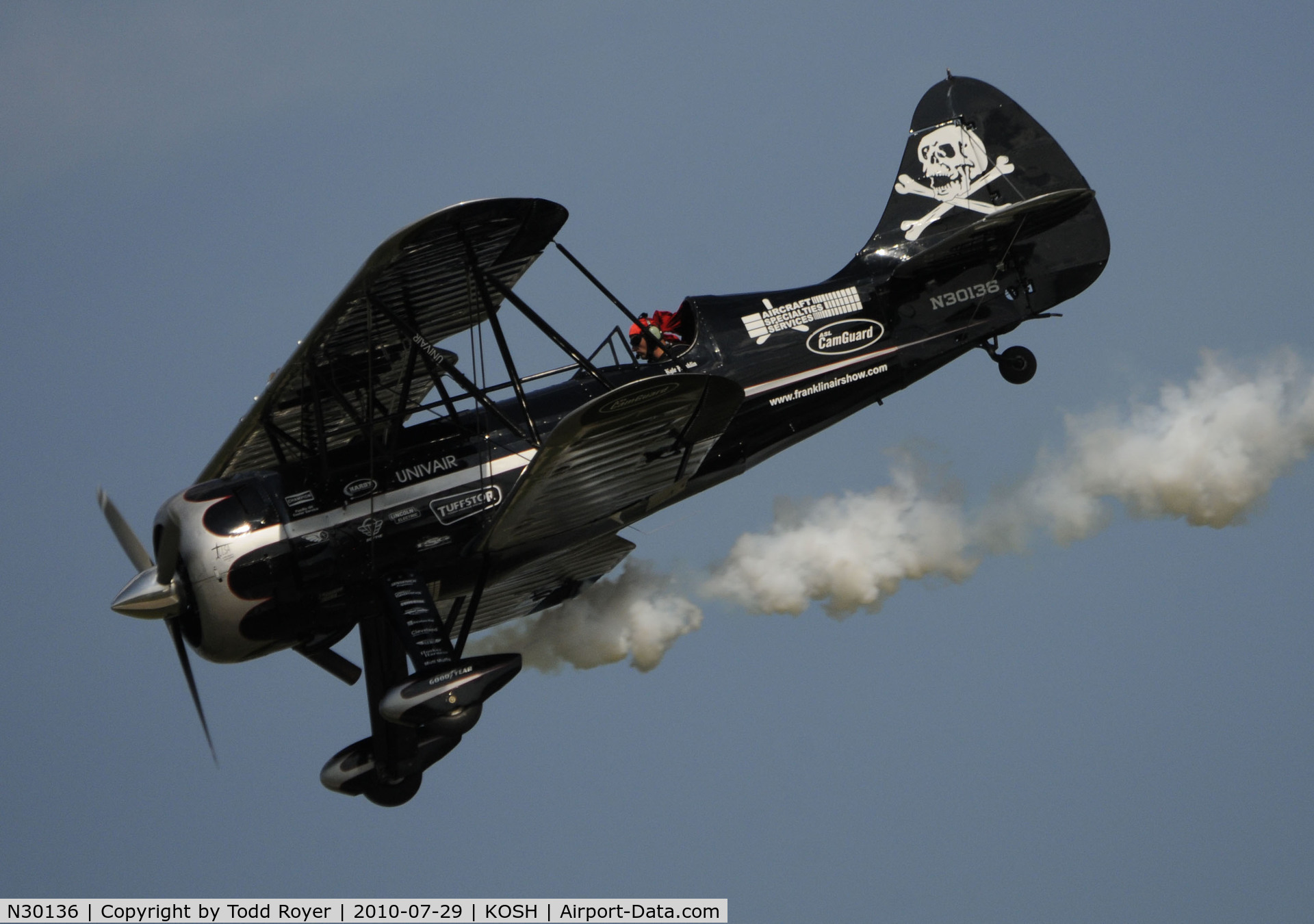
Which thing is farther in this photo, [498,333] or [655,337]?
[655,337]

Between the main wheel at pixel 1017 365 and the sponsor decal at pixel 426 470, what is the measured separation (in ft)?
16.1

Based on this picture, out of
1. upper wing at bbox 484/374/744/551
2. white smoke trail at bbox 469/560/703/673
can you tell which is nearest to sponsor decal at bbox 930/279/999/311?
upper wing at bbox 484/374/744/551

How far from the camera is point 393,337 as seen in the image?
13.2 m

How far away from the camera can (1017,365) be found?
14.6 meters

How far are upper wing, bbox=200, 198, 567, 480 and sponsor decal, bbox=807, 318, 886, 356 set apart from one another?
2.60m

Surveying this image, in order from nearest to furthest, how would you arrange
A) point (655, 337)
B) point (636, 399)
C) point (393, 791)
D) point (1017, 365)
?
point (636, 399) < point (393, 791) < point (655, 337) < point (1017, 365)

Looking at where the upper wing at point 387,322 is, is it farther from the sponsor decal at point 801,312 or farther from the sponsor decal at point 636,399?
the sponsor decal at point 801,312

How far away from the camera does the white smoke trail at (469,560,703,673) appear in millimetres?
15109

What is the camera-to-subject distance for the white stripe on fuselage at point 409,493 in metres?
12.3

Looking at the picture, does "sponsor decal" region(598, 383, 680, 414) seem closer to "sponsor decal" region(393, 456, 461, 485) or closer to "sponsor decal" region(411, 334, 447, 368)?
"sponsor decal" region(411, 334, 447, 368)

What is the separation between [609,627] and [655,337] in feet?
9.76

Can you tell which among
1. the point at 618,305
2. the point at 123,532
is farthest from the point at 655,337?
the point at 123,532

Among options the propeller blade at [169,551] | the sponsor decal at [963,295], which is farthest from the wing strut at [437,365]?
the sponsor decal at [963,295]

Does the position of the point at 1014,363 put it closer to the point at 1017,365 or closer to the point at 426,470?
the point at 1017,365
